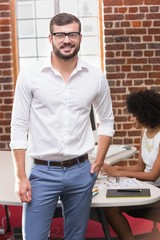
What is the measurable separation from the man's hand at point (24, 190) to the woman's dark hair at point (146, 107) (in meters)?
1.14

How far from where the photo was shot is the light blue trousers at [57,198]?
191 cm

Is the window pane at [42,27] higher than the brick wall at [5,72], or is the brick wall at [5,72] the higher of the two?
the window pane at [42,27]

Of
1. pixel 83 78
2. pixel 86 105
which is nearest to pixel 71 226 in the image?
pixel 86 105

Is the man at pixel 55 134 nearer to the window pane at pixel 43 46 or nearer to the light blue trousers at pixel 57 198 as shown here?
the light blue trousers at pixel 57 198

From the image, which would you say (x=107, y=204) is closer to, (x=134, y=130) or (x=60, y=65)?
(x=60, y=65)

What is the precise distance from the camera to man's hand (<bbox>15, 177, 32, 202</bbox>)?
189cm

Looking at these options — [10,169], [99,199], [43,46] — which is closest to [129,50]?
[43,46]

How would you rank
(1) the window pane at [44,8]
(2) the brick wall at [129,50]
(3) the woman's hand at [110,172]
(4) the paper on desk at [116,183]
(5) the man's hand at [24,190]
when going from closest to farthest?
(5) the man's hand at [24,190], (4) the paper on desk at [116,183], (3) the woman's hand at [110,172], (2) the brick wall at [129,50], (1) the window pane at [44,8]

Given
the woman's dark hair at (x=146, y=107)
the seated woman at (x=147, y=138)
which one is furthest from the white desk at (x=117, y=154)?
the woman's dark hair at (x=146, y=107)

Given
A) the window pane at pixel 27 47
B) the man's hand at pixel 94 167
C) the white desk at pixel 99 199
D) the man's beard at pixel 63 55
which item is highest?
the window pane at pixel 27 47

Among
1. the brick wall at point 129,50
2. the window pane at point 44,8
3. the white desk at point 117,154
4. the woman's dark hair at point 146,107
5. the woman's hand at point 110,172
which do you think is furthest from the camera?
the window pane at point 44,8

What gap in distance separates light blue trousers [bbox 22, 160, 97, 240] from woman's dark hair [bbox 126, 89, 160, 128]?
877 mm

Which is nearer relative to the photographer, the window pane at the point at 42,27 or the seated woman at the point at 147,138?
the seated woman at the point at 147,138

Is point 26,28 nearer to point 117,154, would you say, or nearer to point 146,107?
point 117,154
